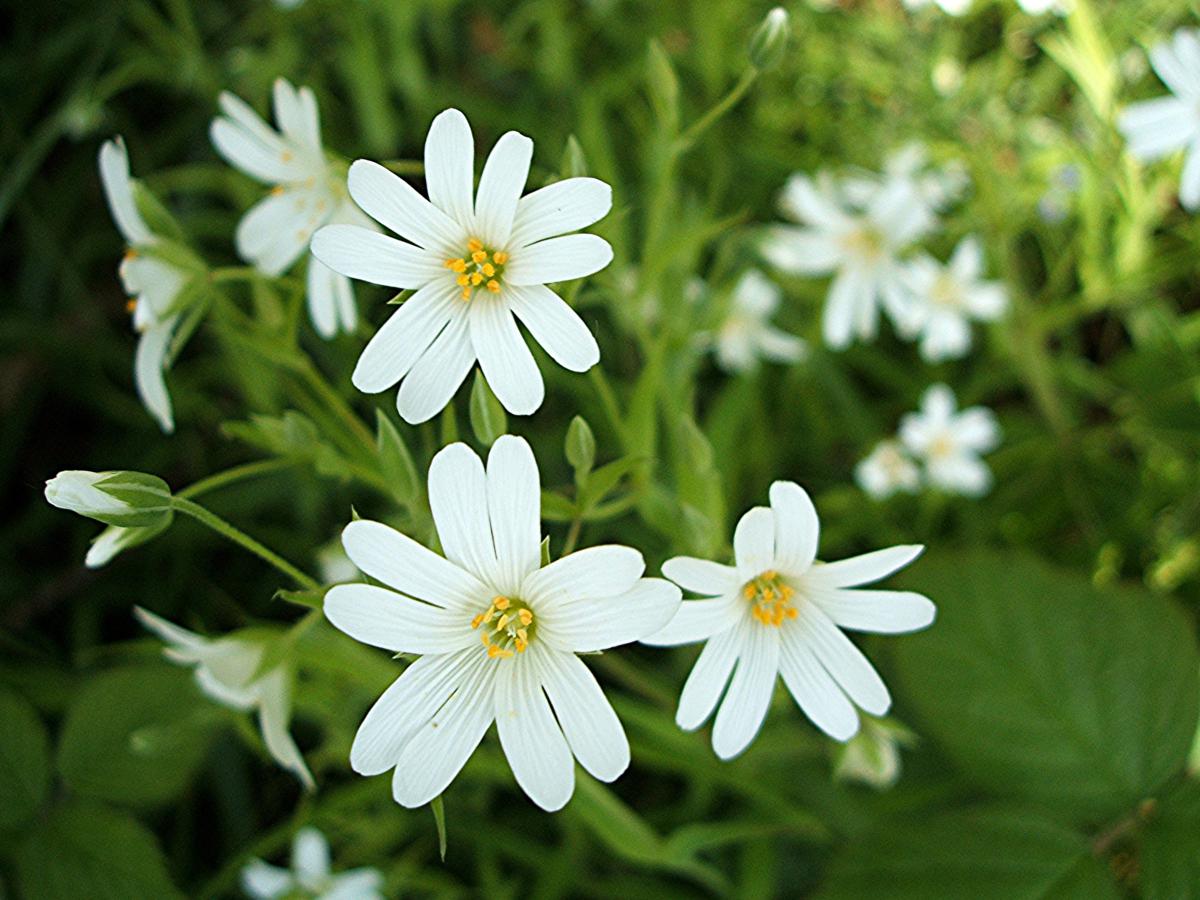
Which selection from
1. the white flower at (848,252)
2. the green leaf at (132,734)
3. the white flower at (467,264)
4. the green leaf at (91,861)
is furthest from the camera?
the white flower at (848,252)

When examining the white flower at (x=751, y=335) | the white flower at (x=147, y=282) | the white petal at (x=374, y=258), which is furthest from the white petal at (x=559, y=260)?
the white flower at (x=751, y=335)

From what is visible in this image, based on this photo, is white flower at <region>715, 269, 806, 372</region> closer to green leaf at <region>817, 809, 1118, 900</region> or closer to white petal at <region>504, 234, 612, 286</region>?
green leaf at <region>817, 809, 1118, 900</region>

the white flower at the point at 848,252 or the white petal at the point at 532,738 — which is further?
the white flower at the point at 848,252

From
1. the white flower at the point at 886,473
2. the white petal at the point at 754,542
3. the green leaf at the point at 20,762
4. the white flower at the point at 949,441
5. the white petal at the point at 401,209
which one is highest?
the white flower at the point at 949,441

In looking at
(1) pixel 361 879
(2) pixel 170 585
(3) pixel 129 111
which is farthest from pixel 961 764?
(3) pixel 129 111

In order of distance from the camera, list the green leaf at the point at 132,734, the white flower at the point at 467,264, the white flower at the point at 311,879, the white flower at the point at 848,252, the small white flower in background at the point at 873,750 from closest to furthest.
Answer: the white flower at the point at 467,264 → the small white flower in background at the point at 873,750 → the green leaf at the point at 132,734 → the white flower at the point at 311,879 → the white flower at the point at 848,252

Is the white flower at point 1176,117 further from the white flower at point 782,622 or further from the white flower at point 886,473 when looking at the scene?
the white flower at point 782,622

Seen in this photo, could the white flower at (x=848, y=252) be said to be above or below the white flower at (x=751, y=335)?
above
